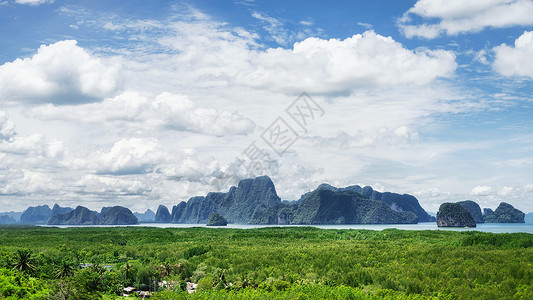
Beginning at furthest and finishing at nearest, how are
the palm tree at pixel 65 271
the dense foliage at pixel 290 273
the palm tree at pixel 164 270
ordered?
the palm tree at pixel 164 270, the palm tree at pixel 65 271, the dense foliage at pixel 290 273

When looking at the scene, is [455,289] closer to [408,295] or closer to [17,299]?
[408,295]

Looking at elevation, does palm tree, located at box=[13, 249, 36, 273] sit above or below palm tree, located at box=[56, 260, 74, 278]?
above

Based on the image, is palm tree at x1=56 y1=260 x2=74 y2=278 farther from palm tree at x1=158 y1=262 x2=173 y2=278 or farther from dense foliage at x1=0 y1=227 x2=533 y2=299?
palm tree at x1=158 y1=262 x2=173 y2=278

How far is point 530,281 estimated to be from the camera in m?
65.7

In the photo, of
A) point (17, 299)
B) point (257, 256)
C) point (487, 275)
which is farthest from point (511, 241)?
point (17, 299)

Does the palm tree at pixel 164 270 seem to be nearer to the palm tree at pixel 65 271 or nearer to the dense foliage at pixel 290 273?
the dense foliage at pixel 290 273

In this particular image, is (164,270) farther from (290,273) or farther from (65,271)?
(290,273)

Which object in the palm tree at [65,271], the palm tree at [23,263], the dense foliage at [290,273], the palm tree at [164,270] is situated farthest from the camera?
the palm tree at [164,270]

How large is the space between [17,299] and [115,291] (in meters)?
26.8

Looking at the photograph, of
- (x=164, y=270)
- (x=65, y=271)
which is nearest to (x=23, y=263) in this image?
(x=65, y=271)

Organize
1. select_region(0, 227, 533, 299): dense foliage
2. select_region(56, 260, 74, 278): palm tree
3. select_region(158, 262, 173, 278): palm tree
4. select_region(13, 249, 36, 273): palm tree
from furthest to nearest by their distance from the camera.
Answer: select_region(158, 262, 173, 278): palm tree < select_region(56, 260, 74, 278): palm tree < select_region(13, 249, 36, 273): palm tree < select_region(0, 227, 533, 299): dense foliage

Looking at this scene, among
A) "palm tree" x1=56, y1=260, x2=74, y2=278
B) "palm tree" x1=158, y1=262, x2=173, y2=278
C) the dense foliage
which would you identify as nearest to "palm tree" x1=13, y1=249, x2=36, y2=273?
the dense foliage

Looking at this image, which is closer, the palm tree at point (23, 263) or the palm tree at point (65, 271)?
the palm tree at point (23, 263)

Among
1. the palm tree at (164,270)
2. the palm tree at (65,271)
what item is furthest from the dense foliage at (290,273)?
the palm tree at (65,271)
